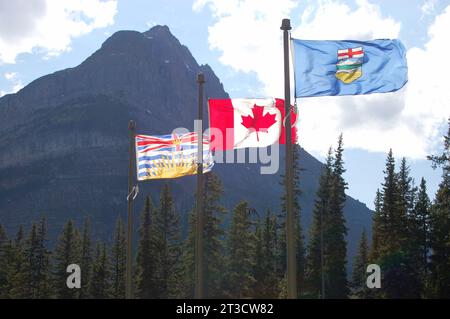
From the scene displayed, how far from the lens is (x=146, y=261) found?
6322 centimetres

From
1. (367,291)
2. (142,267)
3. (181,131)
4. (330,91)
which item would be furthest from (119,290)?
(330,91)

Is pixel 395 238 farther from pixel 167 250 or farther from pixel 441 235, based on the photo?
pixel 167 250

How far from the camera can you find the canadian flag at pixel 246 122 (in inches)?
739

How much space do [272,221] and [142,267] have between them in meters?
16.0

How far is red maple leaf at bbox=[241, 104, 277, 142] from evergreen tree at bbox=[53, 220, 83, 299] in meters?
52.7

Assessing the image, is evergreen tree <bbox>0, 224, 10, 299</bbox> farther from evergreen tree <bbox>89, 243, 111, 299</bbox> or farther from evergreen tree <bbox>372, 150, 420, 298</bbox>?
evergreen tree <bbox>372, 150, 420, 298</bbox>

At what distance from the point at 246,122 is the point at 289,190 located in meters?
3.74

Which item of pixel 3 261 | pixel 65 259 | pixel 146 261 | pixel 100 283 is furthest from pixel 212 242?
pixel 3 261

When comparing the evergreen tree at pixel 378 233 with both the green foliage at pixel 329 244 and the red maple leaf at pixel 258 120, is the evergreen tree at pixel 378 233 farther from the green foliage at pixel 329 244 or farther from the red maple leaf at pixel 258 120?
the red maple leaf at pixel 258 120

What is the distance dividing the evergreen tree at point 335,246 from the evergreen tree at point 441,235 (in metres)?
8.61

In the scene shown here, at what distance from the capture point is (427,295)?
4750 centimetres

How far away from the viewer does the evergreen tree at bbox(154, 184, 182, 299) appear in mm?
64625

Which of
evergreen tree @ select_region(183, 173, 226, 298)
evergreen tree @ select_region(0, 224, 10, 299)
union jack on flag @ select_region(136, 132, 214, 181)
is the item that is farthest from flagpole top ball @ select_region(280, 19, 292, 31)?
evergreen tree @ select_region(0, 224, 10, 299)
